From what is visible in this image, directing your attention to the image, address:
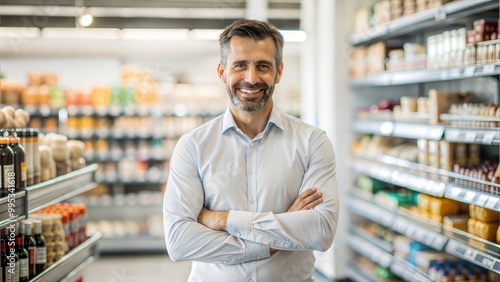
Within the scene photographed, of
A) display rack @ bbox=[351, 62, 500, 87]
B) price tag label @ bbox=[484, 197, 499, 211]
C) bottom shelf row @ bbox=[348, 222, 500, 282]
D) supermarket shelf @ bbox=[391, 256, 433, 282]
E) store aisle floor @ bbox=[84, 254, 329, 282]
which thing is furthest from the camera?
store aisle floor @ bbox=[84, 254, 329, 282]

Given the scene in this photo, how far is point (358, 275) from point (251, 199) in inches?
138

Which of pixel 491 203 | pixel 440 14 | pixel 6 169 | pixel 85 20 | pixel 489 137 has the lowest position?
pixel 491 203

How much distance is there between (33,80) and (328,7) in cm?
395

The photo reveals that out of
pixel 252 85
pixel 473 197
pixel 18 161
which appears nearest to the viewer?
pixel 252 85

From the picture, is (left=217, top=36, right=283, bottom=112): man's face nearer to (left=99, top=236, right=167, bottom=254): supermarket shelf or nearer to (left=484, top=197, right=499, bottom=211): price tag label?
(left=484, top=197, right=499, bottom=211): price tag label

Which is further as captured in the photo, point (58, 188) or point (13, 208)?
point (58, 188)

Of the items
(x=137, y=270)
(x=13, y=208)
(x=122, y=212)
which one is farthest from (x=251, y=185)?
(x=122, y=212)

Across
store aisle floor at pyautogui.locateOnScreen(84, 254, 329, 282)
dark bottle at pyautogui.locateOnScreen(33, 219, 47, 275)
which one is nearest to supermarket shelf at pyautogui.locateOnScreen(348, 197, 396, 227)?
store aisle floor at pyautogui.locateOnScreen(84, 254, 329, 282)

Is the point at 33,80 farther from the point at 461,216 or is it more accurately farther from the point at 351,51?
the point at 461,216

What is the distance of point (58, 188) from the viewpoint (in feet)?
11.1

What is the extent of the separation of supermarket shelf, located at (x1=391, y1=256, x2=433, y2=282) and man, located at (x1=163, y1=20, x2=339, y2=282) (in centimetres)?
203

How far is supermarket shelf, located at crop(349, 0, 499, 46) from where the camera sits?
3662 millimetres

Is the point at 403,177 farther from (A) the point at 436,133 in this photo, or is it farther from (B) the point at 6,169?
(B) the point at 6,169

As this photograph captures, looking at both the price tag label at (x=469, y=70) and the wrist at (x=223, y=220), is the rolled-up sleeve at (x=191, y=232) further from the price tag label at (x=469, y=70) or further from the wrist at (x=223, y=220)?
the price tag label at (x=469, y=70)
